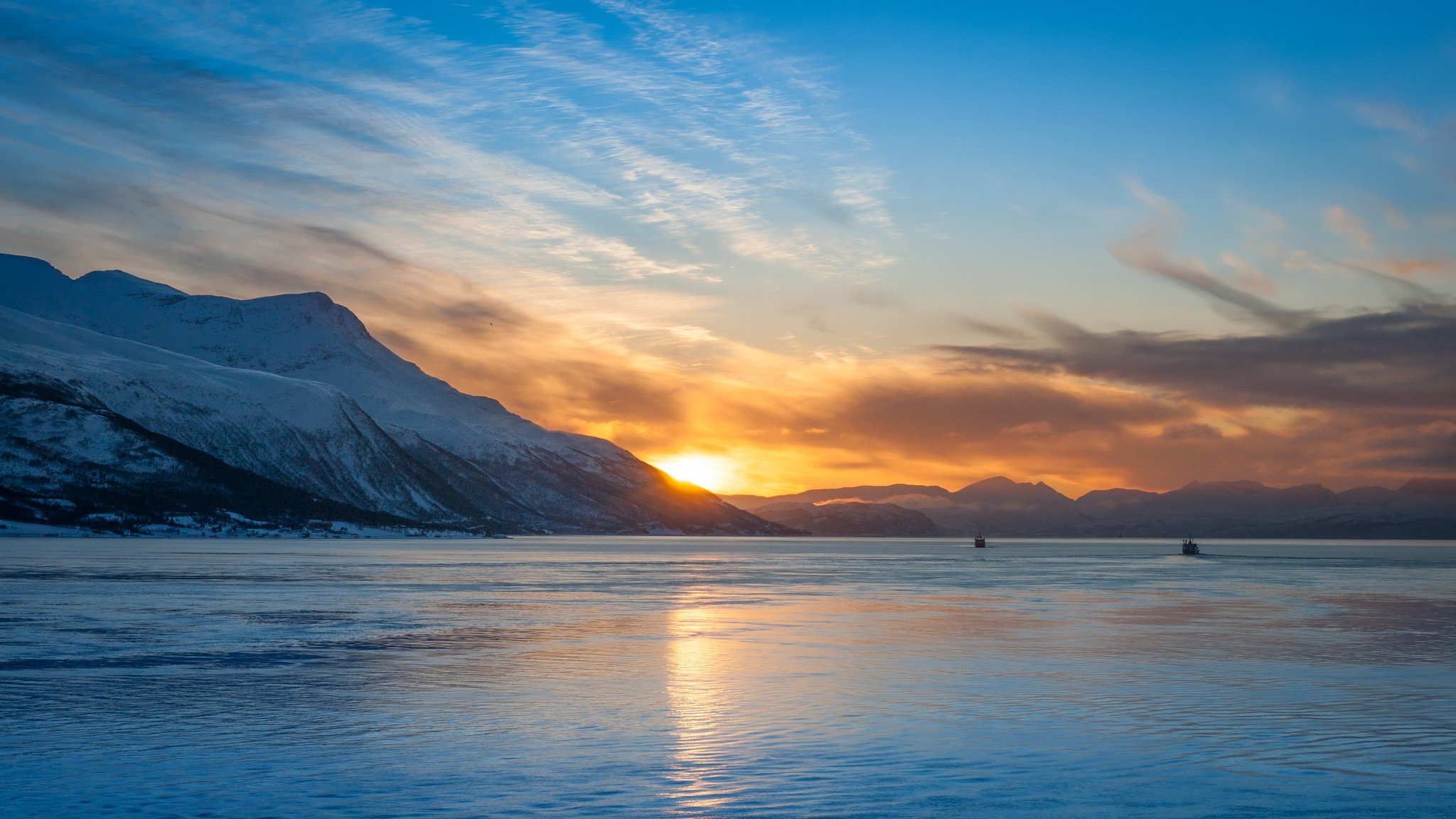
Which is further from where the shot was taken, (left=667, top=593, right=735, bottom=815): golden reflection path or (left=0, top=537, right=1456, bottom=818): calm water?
(left=667, top=593, right=735, bottom=815): golden reflection path

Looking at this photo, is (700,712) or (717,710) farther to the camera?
(717,710)

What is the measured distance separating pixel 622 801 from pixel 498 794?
88.9 inches

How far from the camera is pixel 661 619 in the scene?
190 feet

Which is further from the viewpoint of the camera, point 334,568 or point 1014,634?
point 334,568

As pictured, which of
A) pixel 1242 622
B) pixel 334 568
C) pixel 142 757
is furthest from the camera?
pixel 334 568

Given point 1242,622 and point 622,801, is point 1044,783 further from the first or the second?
point 1242,622

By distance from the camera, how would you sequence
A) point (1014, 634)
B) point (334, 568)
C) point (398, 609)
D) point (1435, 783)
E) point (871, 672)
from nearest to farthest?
point (1435, 783) → point (871, 672) → point (1014, 634) → point (398, 609) → point (334, 568)

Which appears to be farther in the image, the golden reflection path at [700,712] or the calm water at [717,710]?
the golden reflection path at [700,712]

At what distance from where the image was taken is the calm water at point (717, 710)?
19500mm

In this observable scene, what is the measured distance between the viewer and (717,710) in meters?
29.0

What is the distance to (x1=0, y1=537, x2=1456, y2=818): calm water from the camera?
19.5 metres

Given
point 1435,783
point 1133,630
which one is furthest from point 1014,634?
point 1435,783

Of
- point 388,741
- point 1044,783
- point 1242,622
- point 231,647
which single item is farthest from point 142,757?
point 1242,622

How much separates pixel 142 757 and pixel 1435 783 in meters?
24.5
